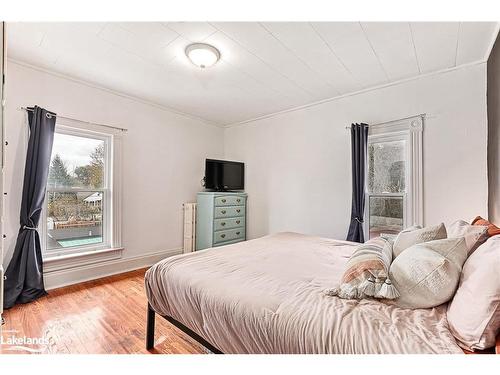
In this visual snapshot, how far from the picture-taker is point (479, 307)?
0.90 metres

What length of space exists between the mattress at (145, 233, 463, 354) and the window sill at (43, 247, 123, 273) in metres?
1.78

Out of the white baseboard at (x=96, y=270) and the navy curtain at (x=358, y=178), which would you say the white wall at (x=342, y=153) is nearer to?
the navy curtain at (x=358, y=178)

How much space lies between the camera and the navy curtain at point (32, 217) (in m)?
2.46

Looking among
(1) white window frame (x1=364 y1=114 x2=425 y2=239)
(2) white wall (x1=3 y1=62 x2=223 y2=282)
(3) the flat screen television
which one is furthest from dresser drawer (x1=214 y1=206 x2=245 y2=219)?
(1) white window frame (x1=364 y1=114 x2=425 y2=239)

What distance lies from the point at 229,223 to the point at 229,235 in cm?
19

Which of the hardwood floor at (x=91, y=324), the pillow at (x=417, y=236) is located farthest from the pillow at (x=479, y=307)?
the hardwood floor at (x=91, y=324)

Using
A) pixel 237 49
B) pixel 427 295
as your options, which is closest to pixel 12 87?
pixel 237 49

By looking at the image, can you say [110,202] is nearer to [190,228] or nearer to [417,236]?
[190,228]

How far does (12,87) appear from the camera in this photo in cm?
250

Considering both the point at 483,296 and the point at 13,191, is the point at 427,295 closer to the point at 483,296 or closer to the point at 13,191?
the point at 483,296

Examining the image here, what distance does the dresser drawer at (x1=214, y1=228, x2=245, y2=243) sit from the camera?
3848mm

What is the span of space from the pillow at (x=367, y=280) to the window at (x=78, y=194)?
3055 mm

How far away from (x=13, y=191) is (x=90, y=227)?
89 centimetres

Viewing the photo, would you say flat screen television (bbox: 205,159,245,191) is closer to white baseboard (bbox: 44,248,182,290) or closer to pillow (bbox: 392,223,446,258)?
white baseboard (bbox: 44,248,182,290)
